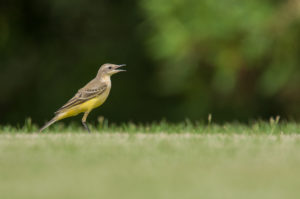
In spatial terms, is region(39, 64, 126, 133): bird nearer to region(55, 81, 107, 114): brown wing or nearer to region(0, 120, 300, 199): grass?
region(55, 81, 107, 114): brown wing

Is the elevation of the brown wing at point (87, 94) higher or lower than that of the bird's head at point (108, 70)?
lower

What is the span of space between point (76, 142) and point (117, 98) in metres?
9.74

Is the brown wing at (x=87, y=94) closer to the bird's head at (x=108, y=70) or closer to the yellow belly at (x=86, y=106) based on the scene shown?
the yellow belly at (x=86, y=106)

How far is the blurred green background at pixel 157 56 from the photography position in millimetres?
14445

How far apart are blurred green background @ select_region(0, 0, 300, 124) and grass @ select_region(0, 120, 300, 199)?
6.07 m

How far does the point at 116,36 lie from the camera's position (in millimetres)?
17859

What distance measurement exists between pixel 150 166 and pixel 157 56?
9446 mm

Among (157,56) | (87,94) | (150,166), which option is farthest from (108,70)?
(157,56)

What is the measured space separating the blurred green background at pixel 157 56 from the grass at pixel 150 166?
6.07 meters

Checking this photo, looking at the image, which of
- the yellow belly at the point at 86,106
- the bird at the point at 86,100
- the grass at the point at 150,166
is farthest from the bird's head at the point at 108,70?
the grass at the point at 150,166

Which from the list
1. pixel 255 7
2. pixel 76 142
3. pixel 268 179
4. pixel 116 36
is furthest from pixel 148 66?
pixel 268 179

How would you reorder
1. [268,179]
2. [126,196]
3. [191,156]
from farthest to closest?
[191,156]
[268,179]
[126,196]

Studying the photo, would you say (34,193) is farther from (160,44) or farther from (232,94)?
(232,94)

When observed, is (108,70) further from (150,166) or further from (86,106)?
(150,166)
